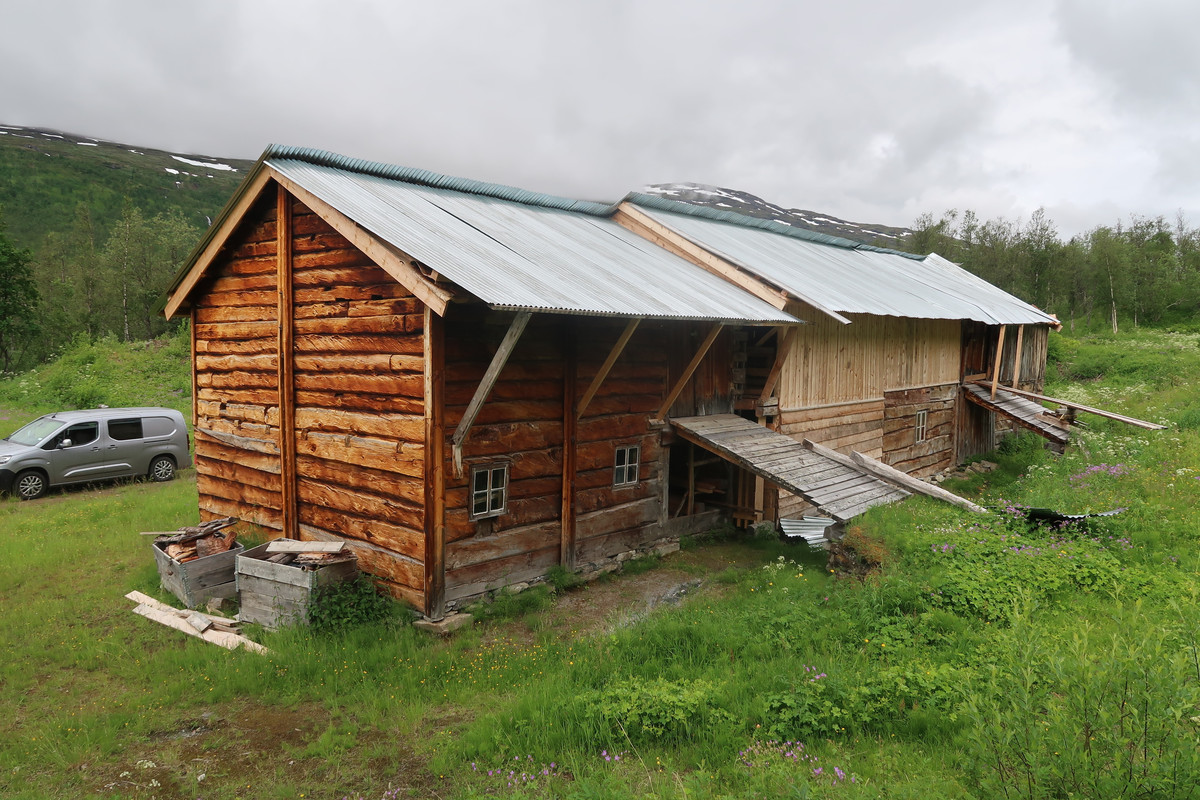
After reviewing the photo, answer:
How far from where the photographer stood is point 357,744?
6.09 metres

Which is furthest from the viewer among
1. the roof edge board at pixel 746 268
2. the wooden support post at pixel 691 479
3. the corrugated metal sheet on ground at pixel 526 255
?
the wooden support post at pixel 691 479

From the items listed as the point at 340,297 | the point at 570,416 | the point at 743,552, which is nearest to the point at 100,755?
the point at 340,297

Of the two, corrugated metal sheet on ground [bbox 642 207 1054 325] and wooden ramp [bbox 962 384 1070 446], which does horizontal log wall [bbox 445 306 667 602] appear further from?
wooden ramp [bbox 962 384 1070 446]

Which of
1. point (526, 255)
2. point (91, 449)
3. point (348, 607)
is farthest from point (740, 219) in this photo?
point (91, 449)

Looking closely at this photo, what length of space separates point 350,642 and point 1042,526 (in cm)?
909

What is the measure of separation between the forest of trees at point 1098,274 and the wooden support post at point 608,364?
56.8 m

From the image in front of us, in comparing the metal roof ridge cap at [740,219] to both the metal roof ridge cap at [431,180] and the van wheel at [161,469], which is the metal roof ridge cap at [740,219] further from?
the van wheel at [161,469]

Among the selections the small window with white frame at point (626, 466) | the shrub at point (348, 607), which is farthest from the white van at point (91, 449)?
the small window with white frame at point (626, 466)

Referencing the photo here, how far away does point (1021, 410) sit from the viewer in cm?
1953

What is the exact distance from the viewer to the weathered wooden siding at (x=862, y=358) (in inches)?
525

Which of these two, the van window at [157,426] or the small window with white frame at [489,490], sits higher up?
the small window with white frame at [489,490]

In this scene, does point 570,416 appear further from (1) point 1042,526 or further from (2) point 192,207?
(2) point 192,207

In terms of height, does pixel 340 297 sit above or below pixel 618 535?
above

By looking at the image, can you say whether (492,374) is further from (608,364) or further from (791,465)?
(791,465)
